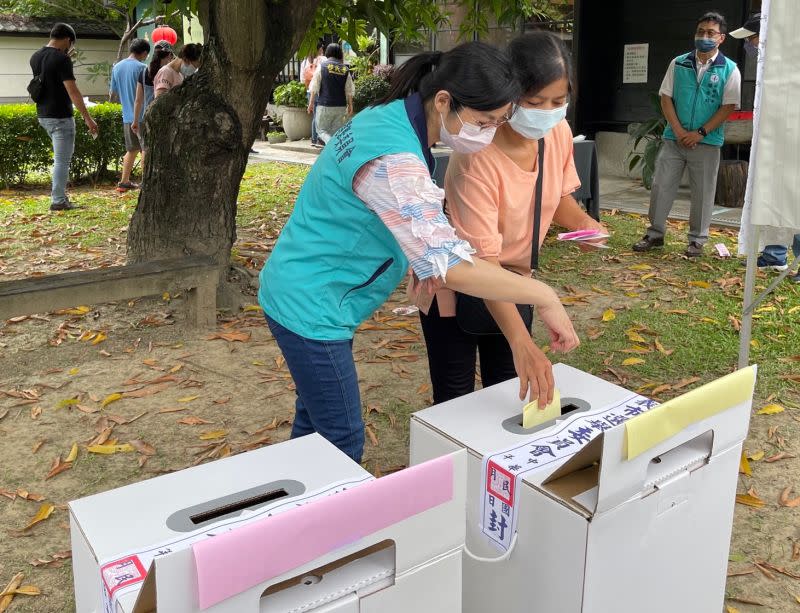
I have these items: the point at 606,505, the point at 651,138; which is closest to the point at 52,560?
the point at 606,505

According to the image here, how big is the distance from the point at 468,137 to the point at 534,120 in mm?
300

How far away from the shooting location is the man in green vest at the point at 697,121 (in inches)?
269

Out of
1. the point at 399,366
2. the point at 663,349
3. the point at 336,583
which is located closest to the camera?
the point at 336,583

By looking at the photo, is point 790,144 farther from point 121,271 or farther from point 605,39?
point 605,39

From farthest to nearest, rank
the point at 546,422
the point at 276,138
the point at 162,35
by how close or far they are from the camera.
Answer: the point at 276,138, the point at 162,35, the point at 546,422

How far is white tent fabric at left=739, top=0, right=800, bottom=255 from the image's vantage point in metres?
3.02

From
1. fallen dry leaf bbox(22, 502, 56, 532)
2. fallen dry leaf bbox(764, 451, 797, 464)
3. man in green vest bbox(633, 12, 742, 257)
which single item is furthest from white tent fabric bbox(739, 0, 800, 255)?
man in green vest bbox(633, 12, 742, 257)

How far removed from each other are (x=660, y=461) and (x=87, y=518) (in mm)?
1139

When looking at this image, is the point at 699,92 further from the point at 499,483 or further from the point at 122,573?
the point at 122,573

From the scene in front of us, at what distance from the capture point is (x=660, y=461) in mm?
1691

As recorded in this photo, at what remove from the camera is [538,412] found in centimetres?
188

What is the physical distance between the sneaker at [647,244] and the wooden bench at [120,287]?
3.98 metres

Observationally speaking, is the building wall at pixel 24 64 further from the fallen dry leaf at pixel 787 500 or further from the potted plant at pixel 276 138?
the fallen dry leaf at pixel 787 500

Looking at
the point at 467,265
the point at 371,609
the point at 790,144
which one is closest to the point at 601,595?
the point at 371,609
